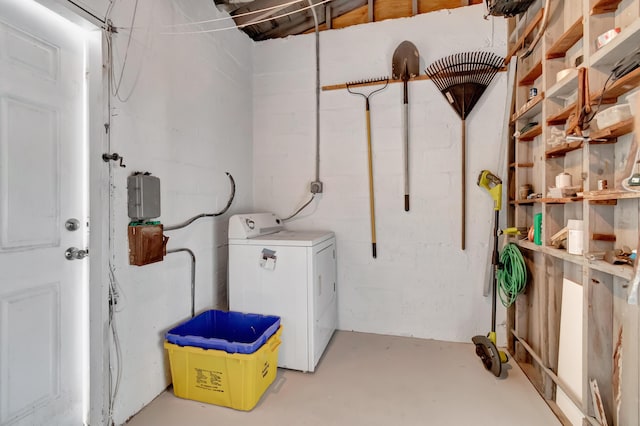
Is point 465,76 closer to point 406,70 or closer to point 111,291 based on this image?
point 406,70

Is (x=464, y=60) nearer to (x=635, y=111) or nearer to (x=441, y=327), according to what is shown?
(x=635, y=111)

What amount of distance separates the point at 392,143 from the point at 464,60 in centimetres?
91

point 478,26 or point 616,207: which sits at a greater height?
point 478,26

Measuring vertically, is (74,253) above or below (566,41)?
below

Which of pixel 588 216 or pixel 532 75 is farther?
pixel 532 75

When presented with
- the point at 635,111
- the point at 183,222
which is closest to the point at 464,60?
the point at 635,111

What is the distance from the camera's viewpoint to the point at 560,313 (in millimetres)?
1795

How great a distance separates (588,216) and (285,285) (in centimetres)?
177

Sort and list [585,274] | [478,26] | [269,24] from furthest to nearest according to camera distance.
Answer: [269,24] < [478,26] < [585,274]

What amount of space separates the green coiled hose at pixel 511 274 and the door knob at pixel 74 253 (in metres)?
2.72

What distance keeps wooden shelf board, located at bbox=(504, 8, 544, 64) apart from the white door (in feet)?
8.91

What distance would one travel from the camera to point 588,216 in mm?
1406

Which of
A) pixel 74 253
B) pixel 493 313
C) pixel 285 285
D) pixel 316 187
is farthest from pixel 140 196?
pixel 493 313

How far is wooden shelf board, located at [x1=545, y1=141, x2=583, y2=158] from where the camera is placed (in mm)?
1563
